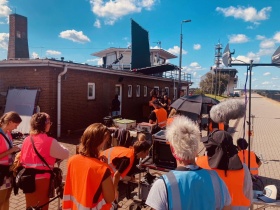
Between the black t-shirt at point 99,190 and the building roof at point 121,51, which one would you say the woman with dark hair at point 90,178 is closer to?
the black t-shirt at point 99,190

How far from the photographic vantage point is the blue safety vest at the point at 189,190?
1.73m

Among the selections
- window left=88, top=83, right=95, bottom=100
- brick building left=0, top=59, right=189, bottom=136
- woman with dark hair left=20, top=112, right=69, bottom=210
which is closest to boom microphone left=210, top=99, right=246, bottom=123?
woman with dark hair left=20, top=112, right=69, bottom=210

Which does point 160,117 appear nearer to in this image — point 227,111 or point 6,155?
point 227,111

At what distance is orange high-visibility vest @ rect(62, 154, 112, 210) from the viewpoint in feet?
7.32

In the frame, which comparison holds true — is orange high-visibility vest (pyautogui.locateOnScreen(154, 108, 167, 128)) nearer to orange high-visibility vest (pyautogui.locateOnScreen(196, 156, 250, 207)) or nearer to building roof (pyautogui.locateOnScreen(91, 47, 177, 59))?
orange high-visibility vest (pyautogui.locateOnScreen(196, 156, 250, 207))

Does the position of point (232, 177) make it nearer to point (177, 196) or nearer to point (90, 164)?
point (177, 196)

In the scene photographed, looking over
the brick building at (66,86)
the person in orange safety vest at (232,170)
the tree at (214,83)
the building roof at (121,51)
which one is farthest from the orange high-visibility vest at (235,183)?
the tree at (214,83)

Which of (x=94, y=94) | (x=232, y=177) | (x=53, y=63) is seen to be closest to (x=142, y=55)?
(x=94, y=94)

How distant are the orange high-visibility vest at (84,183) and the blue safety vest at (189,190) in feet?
2.55

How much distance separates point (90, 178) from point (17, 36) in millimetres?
23934

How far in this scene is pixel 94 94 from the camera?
1338 cm

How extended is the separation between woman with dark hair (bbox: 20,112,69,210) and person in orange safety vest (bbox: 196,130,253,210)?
2033 millimetres

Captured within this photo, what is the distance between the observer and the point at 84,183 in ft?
7.41

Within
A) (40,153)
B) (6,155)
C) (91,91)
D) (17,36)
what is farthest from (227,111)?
(17,36)
